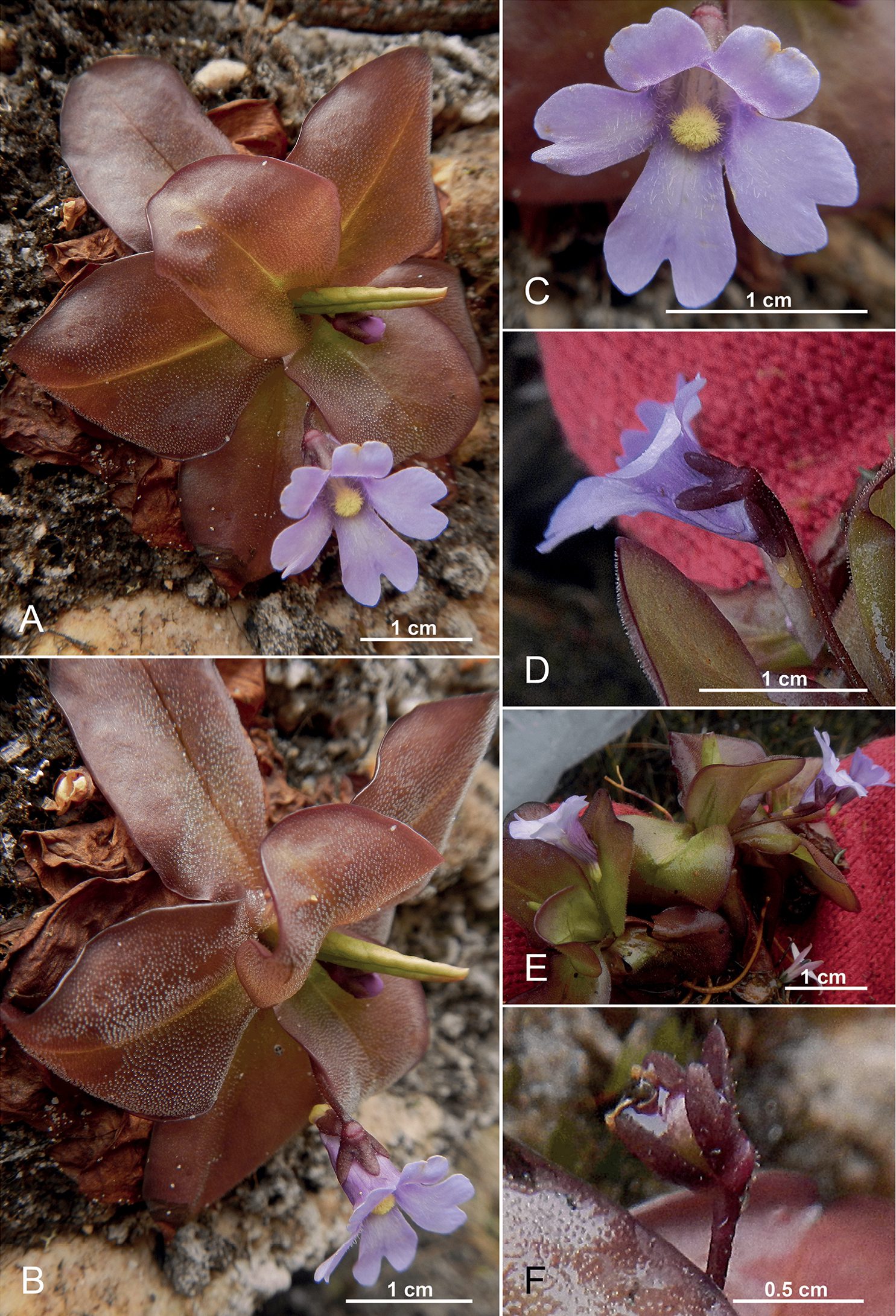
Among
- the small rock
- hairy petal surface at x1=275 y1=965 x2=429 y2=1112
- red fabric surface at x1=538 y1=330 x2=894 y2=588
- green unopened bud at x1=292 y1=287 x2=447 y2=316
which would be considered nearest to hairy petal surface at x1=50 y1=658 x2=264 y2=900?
hairy petal surface at x1=275 y1=965 x2=429 y2=1112

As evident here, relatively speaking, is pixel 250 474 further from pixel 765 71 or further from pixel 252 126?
pixel 765 71

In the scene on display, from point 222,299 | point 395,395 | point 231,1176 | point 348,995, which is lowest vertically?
point 231,1176

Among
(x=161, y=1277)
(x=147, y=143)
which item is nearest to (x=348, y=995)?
(x=161, y=1277)

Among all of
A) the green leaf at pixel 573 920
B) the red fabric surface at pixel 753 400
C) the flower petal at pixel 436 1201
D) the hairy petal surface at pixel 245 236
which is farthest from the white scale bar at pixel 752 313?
the flower petal at pixel 436 1201

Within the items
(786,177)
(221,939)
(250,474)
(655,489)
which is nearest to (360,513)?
(250,474)

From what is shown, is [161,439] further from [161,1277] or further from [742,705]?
[161,1277]

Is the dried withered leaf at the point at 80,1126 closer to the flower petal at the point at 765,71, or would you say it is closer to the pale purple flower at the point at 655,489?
the pale purple flower at the point at 655,489
